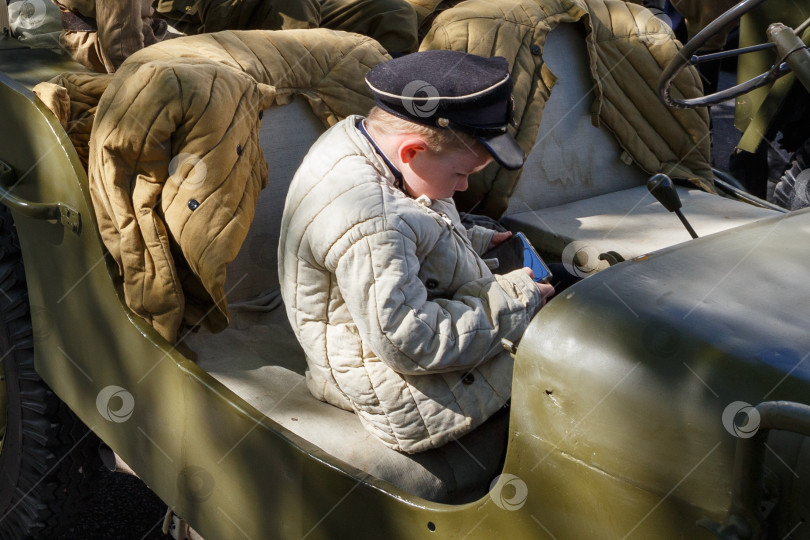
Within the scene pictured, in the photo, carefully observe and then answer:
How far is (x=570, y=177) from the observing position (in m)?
3.12

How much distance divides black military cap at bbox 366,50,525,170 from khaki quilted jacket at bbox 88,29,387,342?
1.51 feet

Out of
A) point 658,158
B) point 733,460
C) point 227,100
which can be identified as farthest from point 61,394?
point 658,158

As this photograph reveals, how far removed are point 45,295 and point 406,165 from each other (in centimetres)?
104

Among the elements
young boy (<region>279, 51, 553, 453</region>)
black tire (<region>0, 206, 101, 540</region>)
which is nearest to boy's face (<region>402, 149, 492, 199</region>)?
young boy (<region>279, 51, 553, 453</region>)

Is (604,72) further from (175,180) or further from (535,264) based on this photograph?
(175,180)

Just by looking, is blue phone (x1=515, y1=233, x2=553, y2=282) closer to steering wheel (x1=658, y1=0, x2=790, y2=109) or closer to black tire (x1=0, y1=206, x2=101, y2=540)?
steering wheel (x1=658, y1=0, x2=790, y2=109)

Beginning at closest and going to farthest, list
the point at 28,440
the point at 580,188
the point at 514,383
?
the point at 514,383, the point at 28,440, the point at 580,188

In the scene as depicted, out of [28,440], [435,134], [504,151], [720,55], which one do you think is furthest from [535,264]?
A: [28,440]

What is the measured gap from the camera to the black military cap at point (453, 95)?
68.1 inches

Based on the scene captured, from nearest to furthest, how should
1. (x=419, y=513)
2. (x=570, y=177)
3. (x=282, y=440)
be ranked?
(x=419, y=513) → (x=282, y=440) → (x=570, y=177)

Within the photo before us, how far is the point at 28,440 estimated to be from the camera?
247 centimetres

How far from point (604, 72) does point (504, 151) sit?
151 centimetres

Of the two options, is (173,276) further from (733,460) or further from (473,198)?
(733,460)

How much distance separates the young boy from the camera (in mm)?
1656
